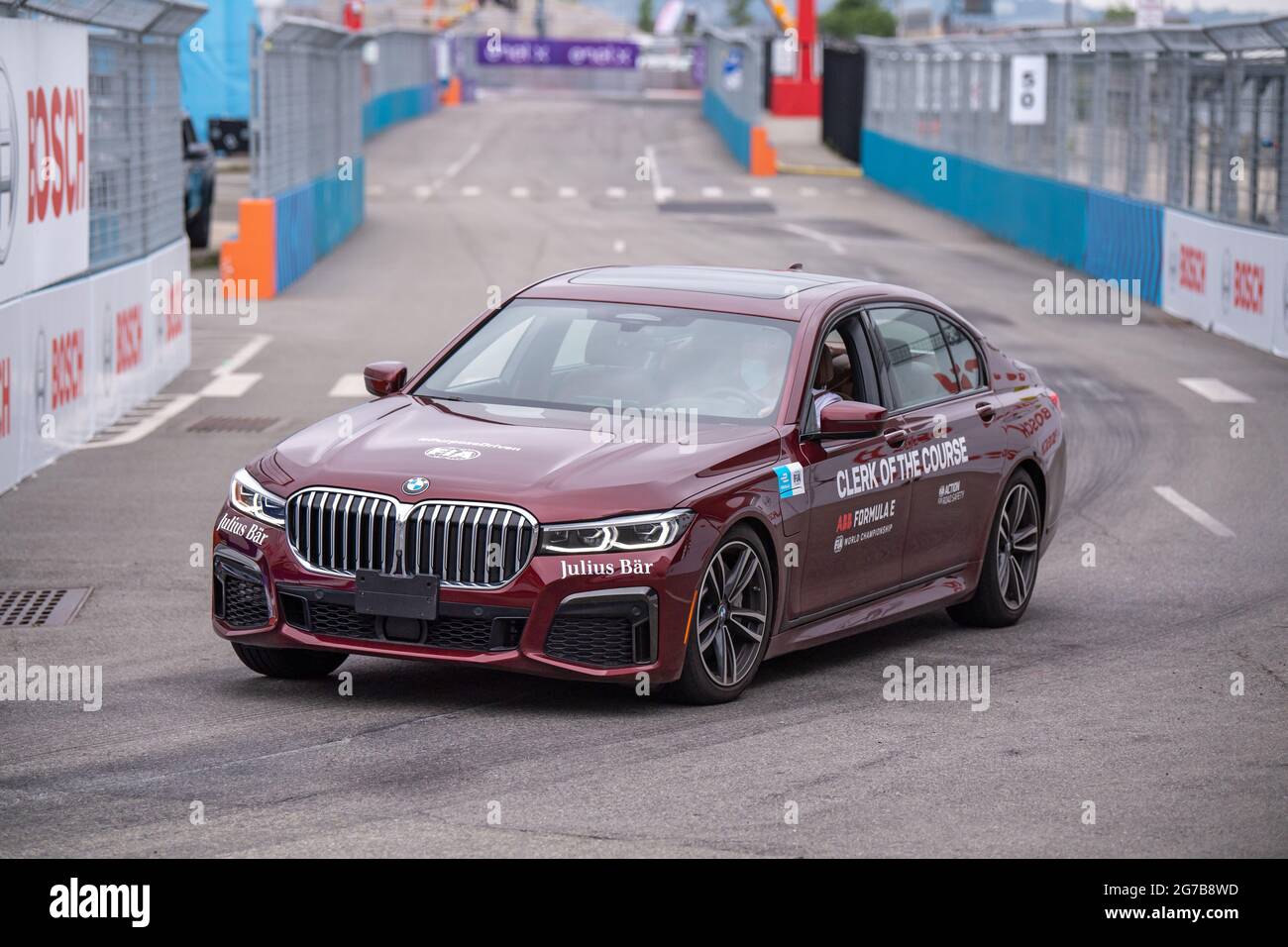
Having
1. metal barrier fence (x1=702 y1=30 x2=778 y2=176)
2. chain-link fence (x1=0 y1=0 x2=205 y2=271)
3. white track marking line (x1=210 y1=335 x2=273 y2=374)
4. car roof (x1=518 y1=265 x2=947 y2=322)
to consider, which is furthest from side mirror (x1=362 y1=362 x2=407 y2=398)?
metal barrier fence (x1=702 y1=30 x2=778 y2=176)

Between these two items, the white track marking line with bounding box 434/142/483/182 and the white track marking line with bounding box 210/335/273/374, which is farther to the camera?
the white track marking line with bounding box 434/142/483/182

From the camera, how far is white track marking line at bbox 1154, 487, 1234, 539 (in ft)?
43.8

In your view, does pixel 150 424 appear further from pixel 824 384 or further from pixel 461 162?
pixel 461 162

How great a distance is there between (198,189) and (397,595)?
2426 cm

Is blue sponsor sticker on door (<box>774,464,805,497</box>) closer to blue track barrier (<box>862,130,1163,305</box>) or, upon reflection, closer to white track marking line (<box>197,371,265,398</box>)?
white track marking line (<box>197,371,265,398</box>)

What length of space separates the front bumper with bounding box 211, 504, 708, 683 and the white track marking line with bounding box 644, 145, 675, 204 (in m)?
34.3

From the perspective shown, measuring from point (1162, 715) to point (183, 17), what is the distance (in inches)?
521

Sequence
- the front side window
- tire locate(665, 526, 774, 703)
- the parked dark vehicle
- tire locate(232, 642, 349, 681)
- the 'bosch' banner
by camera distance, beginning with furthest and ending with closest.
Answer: the parked dark vehicle → the 'bosch' banner → the front side window → tire locate(232, 642, 349, 681) → tire locate(665, 526, 774, 703)

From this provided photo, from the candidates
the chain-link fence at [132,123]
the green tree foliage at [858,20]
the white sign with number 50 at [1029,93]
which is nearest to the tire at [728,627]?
the chain-link fence at [132,123]

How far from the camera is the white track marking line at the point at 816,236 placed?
1318 inches

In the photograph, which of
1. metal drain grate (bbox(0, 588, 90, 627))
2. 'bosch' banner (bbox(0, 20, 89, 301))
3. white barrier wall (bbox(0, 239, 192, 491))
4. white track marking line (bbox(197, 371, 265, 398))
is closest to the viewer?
metal drain grate (bbox(0, 588, 90, 627))

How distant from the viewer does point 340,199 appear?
110ft

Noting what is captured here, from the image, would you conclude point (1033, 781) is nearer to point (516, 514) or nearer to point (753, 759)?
point (753, 759)
